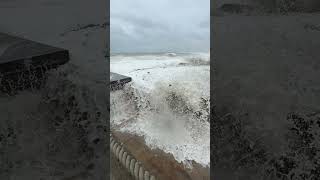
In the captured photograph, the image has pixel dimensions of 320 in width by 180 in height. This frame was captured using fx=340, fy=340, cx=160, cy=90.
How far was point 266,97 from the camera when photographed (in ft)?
7.24

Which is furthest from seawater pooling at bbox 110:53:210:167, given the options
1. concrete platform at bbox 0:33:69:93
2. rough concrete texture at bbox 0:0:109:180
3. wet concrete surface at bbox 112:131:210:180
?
concrete platform at bbox 0:33:69:93

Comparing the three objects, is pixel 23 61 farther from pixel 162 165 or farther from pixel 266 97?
pixel 266 97

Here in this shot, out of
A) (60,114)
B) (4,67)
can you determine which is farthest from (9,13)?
(60,114)

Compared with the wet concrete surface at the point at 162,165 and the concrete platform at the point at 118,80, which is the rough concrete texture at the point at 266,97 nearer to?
the wet concrete surface at the point at 162,165

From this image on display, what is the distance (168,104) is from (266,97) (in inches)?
39.0

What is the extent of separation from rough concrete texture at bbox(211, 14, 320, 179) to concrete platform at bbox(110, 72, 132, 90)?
1.20 metres

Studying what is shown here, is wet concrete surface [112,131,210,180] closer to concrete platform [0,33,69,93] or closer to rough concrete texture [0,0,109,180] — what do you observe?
rough concrete texture [0,0,109,180]

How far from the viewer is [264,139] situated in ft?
6.91

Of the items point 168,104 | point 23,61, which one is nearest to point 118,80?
point 168,104

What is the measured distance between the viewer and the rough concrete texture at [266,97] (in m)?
2.05

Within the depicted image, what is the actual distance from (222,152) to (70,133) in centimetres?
97

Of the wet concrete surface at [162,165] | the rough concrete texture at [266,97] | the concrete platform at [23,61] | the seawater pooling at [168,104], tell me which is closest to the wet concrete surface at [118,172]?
the wet concrete surface at [162,165]

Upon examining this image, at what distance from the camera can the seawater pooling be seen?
2652mm

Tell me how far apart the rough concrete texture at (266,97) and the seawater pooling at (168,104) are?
368mm
